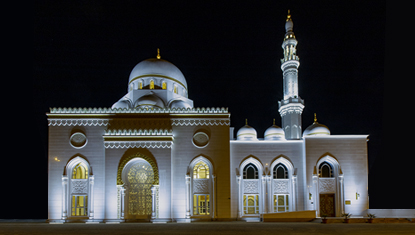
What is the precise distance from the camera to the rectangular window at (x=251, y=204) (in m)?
23.2

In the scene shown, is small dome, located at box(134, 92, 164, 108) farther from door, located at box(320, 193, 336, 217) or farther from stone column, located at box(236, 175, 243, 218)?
door, located at box(320, 193, 336, 217)

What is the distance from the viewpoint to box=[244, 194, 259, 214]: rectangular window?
76.1ft

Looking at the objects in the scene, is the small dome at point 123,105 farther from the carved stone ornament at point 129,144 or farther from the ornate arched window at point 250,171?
the ornate arched window at point 250,171

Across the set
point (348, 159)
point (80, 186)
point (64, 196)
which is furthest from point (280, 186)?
point (64, 196)

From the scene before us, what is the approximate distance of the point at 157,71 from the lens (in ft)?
90.8

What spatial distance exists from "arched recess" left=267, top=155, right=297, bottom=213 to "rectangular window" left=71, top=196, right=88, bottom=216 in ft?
39.3

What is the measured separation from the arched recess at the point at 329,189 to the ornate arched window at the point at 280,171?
1.96 meters

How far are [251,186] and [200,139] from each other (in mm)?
4770

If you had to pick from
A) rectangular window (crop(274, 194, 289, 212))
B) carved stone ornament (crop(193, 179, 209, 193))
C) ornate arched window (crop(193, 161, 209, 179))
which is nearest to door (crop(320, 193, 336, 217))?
rectangular window (crop(274, 194, 289, 212))

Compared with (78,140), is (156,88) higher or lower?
higher

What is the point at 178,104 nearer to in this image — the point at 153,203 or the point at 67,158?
the point at 153,203

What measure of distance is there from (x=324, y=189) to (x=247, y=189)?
17.0 ft

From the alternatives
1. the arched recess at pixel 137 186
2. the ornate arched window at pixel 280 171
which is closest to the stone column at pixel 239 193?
the ornate arched window at pixel 280 171

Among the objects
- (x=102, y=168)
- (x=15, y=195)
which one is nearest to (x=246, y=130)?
(x=102, y=168)
